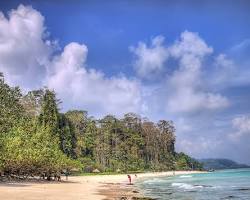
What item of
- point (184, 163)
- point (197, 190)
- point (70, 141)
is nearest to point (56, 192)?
point (197, 190)

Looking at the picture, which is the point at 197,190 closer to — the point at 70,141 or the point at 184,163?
the point at 70,141

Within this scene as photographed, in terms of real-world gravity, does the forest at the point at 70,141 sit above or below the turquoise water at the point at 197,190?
above

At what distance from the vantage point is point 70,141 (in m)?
112

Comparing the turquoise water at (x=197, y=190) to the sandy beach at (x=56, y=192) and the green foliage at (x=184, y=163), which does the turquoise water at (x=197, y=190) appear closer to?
the sandy beach at (x=56, y=192)

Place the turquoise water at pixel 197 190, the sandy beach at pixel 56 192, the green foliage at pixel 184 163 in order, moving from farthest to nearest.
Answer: the green foliage at pixel 184 163 → the turquoise water at pixel 197 190 → the sandy beach at pixel 56 192

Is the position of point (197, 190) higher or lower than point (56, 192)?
higher

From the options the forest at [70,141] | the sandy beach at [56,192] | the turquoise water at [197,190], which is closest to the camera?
the sandy beach at [56,192]

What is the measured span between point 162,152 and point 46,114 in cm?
8429

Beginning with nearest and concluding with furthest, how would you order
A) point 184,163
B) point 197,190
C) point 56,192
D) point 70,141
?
1. point 56,192
2. point 197,190
3. point 70,141
4. point 184,163

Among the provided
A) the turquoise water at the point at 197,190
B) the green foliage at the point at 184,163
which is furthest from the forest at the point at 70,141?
the turquoise water at the point at 197,190

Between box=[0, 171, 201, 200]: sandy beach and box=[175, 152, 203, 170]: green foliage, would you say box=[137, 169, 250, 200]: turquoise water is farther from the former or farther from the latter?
box=[175, 152, 203, 170]: green foliage

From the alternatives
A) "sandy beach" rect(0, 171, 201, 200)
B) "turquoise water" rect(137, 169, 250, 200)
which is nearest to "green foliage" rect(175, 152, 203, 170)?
"turquoise water" rect(137, 169, 250, 200)

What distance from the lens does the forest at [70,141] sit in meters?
53.5

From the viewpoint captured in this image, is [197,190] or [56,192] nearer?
[56,192]
